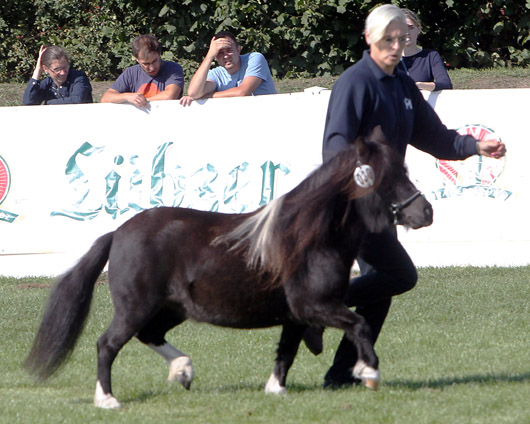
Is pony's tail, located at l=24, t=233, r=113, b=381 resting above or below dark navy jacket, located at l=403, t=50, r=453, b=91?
below

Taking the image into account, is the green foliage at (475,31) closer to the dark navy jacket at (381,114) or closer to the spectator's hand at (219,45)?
the spectator's hand at (219,45)

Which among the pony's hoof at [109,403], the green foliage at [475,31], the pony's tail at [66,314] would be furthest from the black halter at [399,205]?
the green foliage at [475,31]

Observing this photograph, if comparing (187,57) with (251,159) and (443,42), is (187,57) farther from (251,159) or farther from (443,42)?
(251,159)

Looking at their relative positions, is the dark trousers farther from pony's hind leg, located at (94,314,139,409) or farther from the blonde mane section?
pony's hind leg, located at (94,314,139,409)

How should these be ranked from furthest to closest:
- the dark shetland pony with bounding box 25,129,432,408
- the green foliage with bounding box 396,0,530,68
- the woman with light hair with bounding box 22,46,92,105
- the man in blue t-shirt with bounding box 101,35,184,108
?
the green foliage with bounding box 396,0,530,68 → the woman with light hair with bounding box 22,46,92,105 → the man in blue t-shirt with bounding box 101,35,184,108 → the dark shetland pony with bounding box 25,129,432,408

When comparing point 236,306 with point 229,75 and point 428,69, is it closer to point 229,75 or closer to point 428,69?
point 428,69

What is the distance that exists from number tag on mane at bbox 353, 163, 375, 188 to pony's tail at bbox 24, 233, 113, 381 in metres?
1.52

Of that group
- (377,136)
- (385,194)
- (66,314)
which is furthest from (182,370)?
(377,136)

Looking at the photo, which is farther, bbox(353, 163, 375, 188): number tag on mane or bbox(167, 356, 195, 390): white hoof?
bbox(167, 356, 195, 390): white hoof

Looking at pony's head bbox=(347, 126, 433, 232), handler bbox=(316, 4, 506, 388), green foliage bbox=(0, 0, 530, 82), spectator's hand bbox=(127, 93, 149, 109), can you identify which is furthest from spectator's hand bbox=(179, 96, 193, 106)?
green foliage bbox=(0, 0, 530, 82)

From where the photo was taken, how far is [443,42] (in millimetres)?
19156

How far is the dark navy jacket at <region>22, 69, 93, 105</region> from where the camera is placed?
35.9 feet

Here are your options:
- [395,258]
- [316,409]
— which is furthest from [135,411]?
[395,258]

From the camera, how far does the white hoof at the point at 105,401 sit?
17.2 ft
